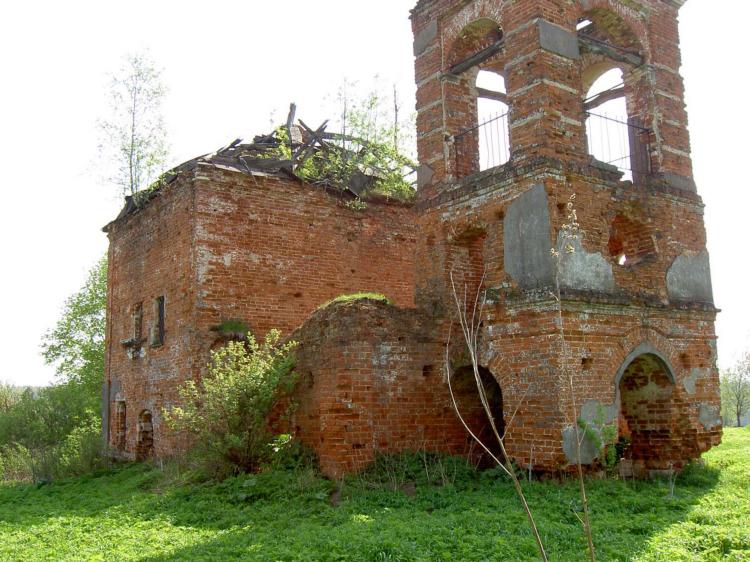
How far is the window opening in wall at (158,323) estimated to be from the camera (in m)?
13.8

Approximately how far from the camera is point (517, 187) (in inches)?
383

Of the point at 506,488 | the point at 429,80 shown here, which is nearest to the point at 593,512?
the point at 506,488

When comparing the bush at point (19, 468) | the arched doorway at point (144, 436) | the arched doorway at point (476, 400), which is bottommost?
the bush at point (19, 468)

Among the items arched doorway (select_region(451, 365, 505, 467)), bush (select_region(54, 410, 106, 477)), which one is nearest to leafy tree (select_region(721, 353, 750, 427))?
arched doorway (select_region(451, 365, 505, 467))

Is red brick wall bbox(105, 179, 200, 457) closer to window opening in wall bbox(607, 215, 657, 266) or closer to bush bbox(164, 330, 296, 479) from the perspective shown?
bush bbox(164, 330, 296, 479)

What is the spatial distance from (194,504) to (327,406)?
7.21ft

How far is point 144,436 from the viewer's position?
14117mm

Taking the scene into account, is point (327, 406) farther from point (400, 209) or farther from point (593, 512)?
point (400, 209)

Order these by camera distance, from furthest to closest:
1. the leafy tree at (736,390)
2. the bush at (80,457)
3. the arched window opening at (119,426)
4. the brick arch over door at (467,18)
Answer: the leafy tree at (736,390), the arched window opening at (119,426), the bush at (80,457), the brick arch over door at (467,18)

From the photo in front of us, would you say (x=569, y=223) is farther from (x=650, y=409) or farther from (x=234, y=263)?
(x=234, y=263)

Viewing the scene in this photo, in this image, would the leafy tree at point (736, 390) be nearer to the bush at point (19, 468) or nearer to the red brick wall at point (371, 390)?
the red brick wall at point (371, 390)

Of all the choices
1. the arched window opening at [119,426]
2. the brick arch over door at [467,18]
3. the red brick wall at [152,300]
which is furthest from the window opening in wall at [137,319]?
the brick arch over door at [467,18]

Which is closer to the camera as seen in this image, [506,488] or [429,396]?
[506,488]

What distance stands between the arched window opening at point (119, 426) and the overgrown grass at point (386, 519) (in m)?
3.90
